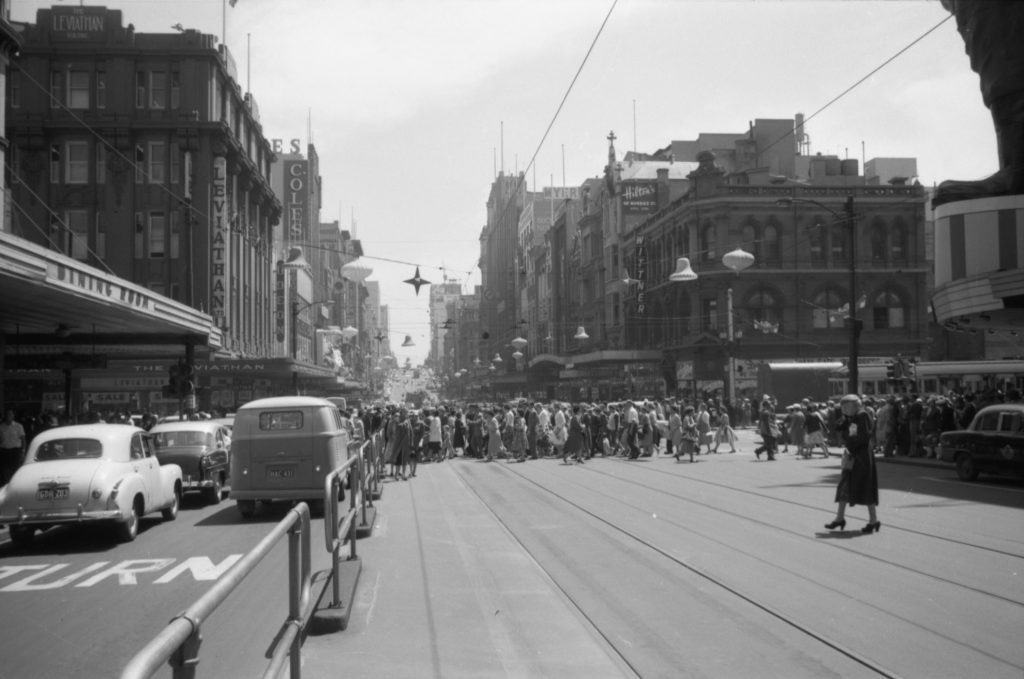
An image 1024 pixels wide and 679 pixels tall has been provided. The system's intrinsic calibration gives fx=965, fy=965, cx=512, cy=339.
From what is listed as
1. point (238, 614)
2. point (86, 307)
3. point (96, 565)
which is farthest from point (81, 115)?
point (238, 614)

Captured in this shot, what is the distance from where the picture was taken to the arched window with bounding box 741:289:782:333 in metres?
61.2

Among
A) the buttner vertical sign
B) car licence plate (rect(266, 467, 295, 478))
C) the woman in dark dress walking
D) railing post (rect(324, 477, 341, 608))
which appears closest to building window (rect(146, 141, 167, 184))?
the buttner vertical sign

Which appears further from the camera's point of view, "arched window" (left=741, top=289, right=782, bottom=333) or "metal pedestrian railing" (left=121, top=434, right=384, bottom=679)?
"arched window" (left=741, top=289, right=782, bottom=333)

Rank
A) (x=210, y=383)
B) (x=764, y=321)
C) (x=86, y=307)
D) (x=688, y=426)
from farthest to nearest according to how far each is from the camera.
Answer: (x=764, y=321) < (x=210, y=383) < (x=688, y=426) < (x=86, y=307)

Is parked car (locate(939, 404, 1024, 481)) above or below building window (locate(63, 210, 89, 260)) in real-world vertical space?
below

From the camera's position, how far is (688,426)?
101ft

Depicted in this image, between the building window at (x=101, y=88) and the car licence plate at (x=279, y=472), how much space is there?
42.2 m

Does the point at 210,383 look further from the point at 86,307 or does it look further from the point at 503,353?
the point at 503,353

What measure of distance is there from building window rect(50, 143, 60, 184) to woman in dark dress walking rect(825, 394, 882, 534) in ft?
160

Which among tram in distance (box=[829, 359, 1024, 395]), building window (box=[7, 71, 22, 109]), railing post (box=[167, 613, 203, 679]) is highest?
building window (box=[7, 71, 22, 109])

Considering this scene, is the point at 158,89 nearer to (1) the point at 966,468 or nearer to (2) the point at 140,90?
(2) the point at 140,90

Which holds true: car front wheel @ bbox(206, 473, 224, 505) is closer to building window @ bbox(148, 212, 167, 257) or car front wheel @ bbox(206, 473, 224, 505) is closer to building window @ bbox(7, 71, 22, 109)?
building window @ bbox(148, 212, 167, 257)

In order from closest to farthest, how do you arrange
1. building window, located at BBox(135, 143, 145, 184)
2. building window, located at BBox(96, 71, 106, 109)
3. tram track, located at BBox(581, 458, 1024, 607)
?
tram track, located at BBox(581, 458, 1024, 607), building window, located at BBox(135, 143, 145, 184), building window, located at BBox(96, 71, 106, 109)

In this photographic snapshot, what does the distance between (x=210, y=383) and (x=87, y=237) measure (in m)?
14.9
